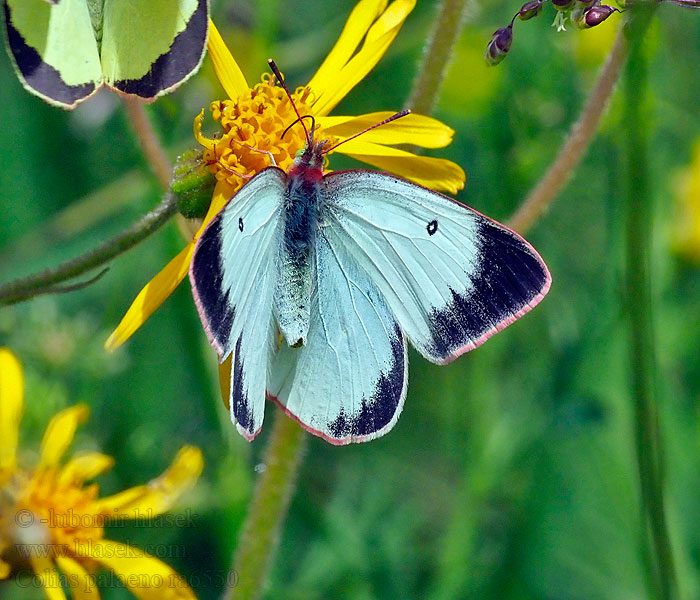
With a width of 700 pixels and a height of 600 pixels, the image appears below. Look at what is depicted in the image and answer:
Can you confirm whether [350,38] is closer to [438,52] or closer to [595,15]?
[438,52]

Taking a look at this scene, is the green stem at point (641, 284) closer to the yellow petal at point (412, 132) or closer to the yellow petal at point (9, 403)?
the yellow petal at point (412, 132)

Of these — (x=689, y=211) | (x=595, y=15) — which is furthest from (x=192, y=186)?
(x=689, y=211)

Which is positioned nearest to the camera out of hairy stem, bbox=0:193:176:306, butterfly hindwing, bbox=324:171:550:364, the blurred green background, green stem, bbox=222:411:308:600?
hairy stem, bbox=0:193:176:306

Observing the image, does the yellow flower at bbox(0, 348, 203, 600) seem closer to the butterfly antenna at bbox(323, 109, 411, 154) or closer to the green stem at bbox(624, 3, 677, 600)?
the butterfly antenna at bbox(323, 109, 411, 154)

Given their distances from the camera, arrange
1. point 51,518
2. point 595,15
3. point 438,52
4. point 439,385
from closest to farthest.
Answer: point 595,15 < point 438,52 < point 51,518 < point 439,385

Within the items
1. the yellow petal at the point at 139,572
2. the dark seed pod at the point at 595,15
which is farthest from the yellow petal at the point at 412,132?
the yellow petal at the point at 139,572

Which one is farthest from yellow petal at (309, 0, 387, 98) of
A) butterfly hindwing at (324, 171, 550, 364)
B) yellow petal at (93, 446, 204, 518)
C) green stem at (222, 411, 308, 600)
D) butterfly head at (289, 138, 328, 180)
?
yellow petal at (93, 446, 204, 518)

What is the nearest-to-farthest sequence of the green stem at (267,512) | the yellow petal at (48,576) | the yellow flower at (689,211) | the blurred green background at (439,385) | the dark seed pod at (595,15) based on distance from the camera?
the dark seed pod at (595,15) → the yellow petal at (48,576) → the green stem at (267,512) → the blurred green background at (439,385) → the yellow flower at (689,211)
